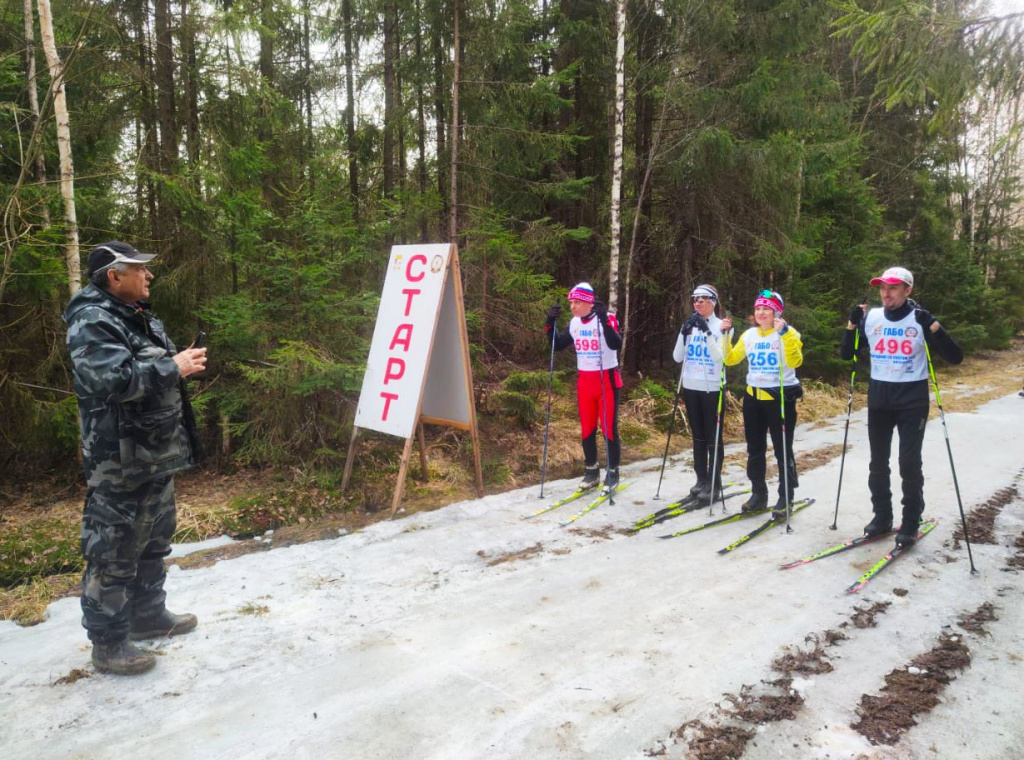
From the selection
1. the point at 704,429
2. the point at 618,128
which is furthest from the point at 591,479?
the point at 618,128

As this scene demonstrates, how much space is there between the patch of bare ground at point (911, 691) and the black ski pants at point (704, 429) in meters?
2.61

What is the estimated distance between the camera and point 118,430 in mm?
2924

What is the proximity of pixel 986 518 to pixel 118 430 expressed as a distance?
670cm

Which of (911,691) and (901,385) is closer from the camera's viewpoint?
(911,691)

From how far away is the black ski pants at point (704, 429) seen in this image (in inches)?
229

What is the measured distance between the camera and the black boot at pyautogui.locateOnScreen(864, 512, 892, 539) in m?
4.80

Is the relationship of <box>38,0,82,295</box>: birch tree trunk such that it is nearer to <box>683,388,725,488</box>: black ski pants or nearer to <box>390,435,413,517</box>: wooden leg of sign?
<box>390,435,413,517</box>: wooden leg of sign

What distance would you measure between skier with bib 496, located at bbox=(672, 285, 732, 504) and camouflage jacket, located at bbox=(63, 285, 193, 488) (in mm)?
4472

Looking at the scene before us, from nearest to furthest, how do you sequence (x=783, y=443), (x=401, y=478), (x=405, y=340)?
(x=783, y=443), (x=401, y=478), (x=405, y=340)

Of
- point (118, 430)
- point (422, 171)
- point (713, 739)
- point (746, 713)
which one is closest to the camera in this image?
point (713, 739)

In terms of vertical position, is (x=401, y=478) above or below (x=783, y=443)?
below

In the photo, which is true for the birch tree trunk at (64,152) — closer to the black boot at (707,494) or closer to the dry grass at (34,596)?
the dry grass at (34,596)

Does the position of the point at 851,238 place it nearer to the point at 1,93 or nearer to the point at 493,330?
the point at 493,330

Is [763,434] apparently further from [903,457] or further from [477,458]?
[477,458]
